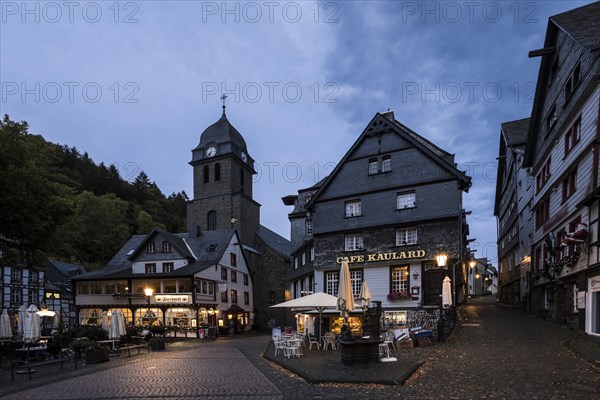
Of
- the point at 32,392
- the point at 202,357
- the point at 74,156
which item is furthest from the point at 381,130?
the point at 74,156

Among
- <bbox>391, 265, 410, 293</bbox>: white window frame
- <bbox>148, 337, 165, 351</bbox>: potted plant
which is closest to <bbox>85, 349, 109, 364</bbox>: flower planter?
<bbox>148, 337, 165, 351</bbox>: potted plant

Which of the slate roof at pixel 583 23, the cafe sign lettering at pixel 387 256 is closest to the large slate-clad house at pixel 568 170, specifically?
the slate roof at pixel 583 23

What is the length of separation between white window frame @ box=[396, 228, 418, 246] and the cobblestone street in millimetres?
→ 9203

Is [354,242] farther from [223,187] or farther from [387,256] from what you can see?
[223,187]

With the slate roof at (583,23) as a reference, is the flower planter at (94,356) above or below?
below

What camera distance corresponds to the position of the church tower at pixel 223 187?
51.8 m

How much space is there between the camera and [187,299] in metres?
35.5

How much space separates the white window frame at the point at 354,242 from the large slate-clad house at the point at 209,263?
14.1 m

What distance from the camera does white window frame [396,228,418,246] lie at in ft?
84.2

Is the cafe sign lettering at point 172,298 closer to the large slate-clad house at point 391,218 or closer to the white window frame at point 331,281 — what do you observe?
the large slate-clad house at point 391,218

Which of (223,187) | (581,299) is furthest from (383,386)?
(223,187)

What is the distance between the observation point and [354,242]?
27969 millimetres

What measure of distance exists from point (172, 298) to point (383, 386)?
29191mm

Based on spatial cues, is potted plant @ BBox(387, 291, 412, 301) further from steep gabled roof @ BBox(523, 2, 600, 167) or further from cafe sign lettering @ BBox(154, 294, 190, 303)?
cafe sign lettering @ BBox(154, 294, 190, 303)
